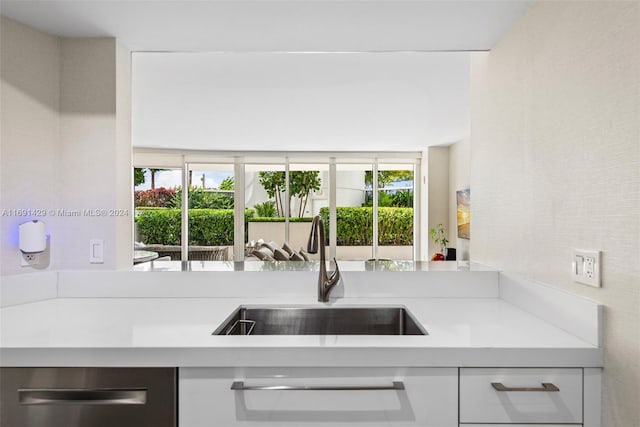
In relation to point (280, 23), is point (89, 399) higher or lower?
lower

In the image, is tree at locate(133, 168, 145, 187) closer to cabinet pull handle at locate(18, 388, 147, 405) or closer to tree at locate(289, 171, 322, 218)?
tree at locate(289, 171, 322, 218)

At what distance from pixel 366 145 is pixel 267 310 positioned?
5.73m

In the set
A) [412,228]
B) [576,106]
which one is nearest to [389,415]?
[576,106]

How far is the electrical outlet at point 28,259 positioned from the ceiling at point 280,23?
1.02m

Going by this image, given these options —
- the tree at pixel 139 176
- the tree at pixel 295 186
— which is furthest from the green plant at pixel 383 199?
the tree at pixel 139 176

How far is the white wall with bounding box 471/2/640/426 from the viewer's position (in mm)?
1030

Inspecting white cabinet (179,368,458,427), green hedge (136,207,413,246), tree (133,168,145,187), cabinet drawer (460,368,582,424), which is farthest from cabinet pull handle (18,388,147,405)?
tree (133,168,145,187)

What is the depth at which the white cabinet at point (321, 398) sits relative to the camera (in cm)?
110

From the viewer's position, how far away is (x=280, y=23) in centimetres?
174

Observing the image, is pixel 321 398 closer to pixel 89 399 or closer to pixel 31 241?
pixel 89 399

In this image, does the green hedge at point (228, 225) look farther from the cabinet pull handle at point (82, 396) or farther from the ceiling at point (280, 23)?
the cabinet pull handle at point (82, 396)

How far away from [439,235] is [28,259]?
21.9ft

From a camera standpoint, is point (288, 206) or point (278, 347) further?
point (288, 206)

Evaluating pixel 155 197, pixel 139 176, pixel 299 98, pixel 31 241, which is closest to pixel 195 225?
pixel 155 197
